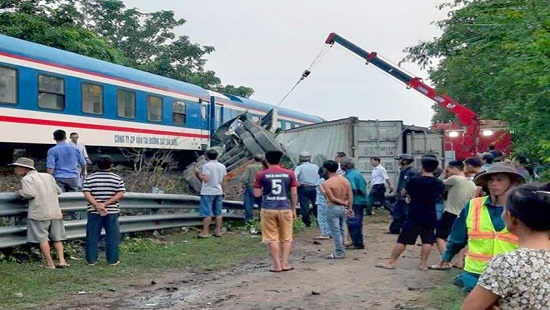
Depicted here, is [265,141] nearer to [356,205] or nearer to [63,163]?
[356,205]

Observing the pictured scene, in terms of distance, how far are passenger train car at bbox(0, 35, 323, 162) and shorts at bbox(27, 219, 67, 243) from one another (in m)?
5.88

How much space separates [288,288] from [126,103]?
11109 millimetres

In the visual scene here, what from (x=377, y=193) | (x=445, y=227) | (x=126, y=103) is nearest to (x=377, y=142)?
(x=377, y=193)

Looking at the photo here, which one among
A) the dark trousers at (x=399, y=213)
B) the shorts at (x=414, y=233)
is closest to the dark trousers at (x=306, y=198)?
the dark trousers at (x=399, y=213)

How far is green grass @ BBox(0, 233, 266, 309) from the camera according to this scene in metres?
6.42

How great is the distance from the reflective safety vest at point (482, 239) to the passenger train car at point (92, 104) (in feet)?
36.0

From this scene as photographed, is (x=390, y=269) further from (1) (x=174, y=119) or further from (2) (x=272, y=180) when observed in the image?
(1) (x=174, y=119)

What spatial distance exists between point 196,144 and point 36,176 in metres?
13.5

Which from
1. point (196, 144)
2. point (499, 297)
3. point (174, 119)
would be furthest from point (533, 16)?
point (196, 144)

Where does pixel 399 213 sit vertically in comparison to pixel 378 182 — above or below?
below

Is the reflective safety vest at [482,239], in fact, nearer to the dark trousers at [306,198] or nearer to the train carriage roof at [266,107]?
the dark trousers at [306,198]

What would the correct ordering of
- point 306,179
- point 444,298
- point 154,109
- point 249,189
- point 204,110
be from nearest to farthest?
point 444,298
point 249,189
point 306,179
point 154,109
point 204,110

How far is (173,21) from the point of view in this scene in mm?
39344

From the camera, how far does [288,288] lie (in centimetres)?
692
